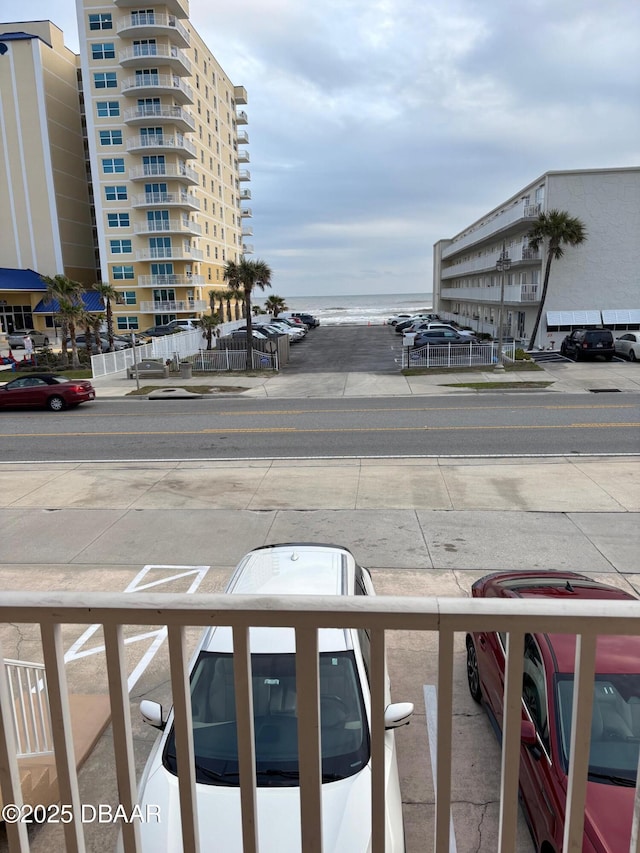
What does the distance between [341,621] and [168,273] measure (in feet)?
194

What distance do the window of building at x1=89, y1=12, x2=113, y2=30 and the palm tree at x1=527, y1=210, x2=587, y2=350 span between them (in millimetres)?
42420

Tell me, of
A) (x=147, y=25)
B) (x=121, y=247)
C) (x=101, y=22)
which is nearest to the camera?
(x=147, y=25)

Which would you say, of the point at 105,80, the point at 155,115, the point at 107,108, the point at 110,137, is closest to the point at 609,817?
the point at 155,115

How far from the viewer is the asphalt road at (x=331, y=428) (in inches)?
605

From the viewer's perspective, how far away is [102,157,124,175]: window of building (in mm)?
55188

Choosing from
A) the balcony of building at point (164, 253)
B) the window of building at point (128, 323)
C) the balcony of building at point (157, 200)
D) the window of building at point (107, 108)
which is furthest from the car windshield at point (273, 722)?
the window of building at point (107, 108)

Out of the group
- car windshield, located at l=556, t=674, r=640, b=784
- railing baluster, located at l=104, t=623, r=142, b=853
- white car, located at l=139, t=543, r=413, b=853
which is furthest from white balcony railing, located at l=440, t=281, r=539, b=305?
railing baluster, located at l=104, t=623, r=142, b=853

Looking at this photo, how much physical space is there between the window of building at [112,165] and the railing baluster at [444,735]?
61.8 metres

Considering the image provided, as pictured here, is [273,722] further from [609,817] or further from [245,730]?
[245,730]

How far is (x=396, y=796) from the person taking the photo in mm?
3541

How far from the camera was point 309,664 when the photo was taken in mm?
1576

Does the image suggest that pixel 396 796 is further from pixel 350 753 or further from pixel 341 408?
pixel 341 408

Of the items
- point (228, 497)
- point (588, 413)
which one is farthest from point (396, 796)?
point (588, 413)

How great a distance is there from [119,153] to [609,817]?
203 ft
